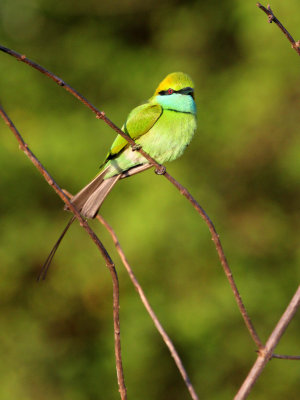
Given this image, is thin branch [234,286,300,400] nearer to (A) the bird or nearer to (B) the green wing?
(A) the bird

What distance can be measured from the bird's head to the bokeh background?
89.7 inches

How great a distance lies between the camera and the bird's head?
7.43ft

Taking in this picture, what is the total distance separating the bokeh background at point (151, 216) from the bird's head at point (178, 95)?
228cm

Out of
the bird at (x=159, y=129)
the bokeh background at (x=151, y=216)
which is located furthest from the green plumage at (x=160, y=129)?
the bokeh background at (x=151, y=216)

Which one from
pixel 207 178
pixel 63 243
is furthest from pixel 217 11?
pixel 63 243

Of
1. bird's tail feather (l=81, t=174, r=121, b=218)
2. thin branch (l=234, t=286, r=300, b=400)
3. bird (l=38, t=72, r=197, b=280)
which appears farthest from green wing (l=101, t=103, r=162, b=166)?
thin branch (l=234, t=286, r=300, b=400)

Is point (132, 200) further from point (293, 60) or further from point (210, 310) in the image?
point (293, 60)

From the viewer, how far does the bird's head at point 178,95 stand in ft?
7.43

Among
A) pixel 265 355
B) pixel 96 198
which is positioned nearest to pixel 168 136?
pixel 96 198

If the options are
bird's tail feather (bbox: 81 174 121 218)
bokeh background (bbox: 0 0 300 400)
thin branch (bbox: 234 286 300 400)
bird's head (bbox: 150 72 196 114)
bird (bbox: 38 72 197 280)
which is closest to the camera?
thin branch (bbox: 234 286 300 400)

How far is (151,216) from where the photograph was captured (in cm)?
457

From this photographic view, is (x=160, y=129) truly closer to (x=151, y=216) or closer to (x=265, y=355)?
(x=265, y=355)

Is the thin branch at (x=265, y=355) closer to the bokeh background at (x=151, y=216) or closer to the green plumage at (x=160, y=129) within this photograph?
the green plumage at (x=160, y=129)

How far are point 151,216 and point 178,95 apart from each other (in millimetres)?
2340
